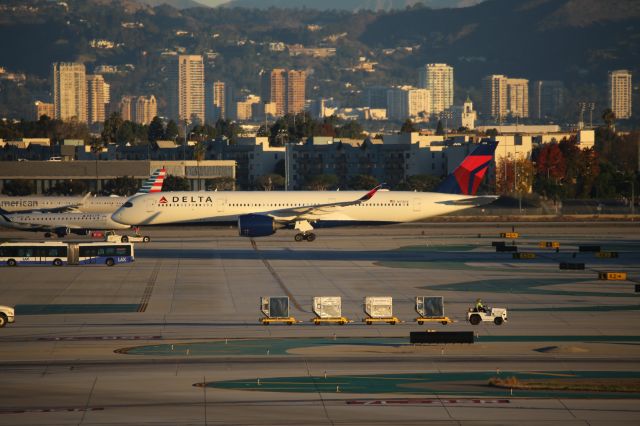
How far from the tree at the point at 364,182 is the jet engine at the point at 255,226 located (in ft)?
297

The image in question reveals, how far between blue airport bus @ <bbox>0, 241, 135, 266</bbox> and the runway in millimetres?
1685

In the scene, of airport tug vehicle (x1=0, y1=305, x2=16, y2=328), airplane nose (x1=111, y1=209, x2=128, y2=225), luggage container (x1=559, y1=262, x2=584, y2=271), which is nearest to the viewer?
airport tug vehicle (x1=0, y1=305, x2=16, y2=328)

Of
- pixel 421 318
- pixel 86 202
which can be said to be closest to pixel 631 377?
pixel 421 318

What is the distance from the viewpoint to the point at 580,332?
50.0m

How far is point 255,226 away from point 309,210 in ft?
17.6

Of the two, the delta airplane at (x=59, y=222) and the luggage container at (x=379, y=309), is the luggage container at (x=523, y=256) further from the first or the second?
the delta airplane at (x=59, y=222)

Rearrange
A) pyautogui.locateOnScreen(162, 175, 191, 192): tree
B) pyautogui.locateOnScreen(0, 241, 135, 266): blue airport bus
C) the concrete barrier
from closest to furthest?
1. the concrete barrier
2. pyautogui.locateOnScreen(0, 241, 135, 266): blue airport bus
3. pyautogui.locateOnScreen(162, 175, 191, 192): tree

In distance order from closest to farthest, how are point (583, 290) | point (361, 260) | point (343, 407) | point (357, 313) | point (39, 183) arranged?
point (343, 407) → point (357, 313) → point (583, 290) → point (361, 260) → point (39, 183)

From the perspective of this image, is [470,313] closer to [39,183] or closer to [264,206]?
[264,206]

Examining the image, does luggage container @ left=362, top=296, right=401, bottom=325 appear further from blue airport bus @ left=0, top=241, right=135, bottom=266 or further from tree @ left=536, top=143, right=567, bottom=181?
tree @ left=536, top=143, right=567, bottom=181

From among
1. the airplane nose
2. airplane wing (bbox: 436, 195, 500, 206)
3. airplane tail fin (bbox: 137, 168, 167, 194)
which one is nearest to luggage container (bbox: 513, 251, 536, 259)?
airplane wing (bbox: 436, 195, 500, 206)

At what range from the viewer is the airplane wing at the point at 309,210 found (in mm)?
93875

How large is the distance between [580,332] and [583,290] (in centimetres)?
1554

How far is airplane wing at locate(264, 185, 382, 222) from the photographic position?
93875 millimetres
